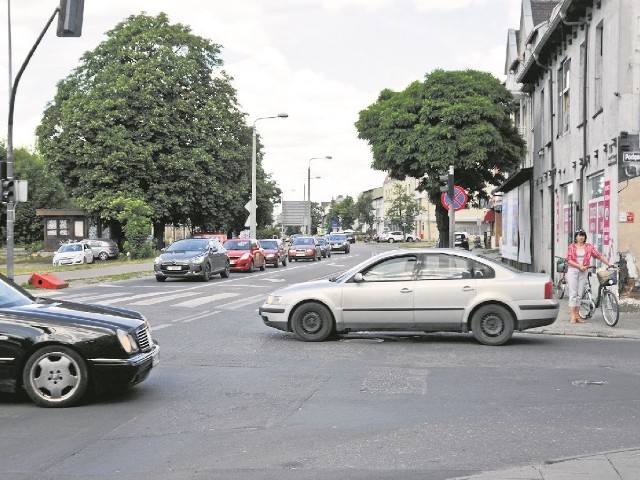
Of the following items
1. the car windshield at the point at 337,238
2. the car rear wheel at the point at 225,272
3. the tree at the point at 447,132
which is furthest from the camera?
the car windshield at the point at 337,238

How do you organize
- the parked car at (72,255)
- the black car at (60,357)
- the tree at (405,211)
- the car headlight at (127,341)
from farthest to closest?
the tree at (405,211) < the parked car at (72,255) < the car headlight at (127,341) < the black car at (60,357)

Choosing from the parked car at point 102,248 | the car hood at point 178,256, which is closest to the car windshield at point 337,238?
the parked car at point 102,248

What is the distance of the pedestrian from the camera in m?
14.9

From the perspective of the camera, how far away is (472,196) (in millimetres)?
38375

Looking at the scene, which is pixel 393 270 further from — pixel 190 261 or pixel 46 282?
pixel 190 261

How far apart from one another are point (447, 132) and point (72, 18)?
21510 mm

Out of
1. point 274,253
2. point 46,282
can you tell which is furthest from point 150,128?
point 46,282

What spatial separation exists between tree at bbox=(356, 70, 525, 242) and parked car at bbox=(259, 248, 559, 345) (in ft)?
70.5

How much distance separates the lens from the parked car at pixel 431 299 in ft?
39.7

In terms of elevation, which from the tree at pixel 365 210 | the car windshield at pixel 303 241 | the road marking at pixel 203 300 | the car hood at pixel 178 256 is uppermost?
the tree at pixel 365 210

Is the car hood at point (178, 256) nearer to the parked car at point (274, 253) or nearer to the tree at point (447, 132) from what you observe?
the tree at point (447, 132)

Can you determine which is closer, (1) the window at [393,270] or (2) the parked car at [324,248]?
(1) the window at [393,270]

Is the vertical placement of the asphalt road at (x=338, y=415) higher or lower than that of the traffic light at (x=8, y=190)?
lower

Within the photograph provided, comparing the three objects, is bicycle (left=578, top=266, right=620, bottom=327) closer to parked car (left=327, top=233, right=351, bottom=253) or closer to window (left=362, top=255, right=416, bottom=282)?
window (left=362, top=255, right=416, bottom=282)
